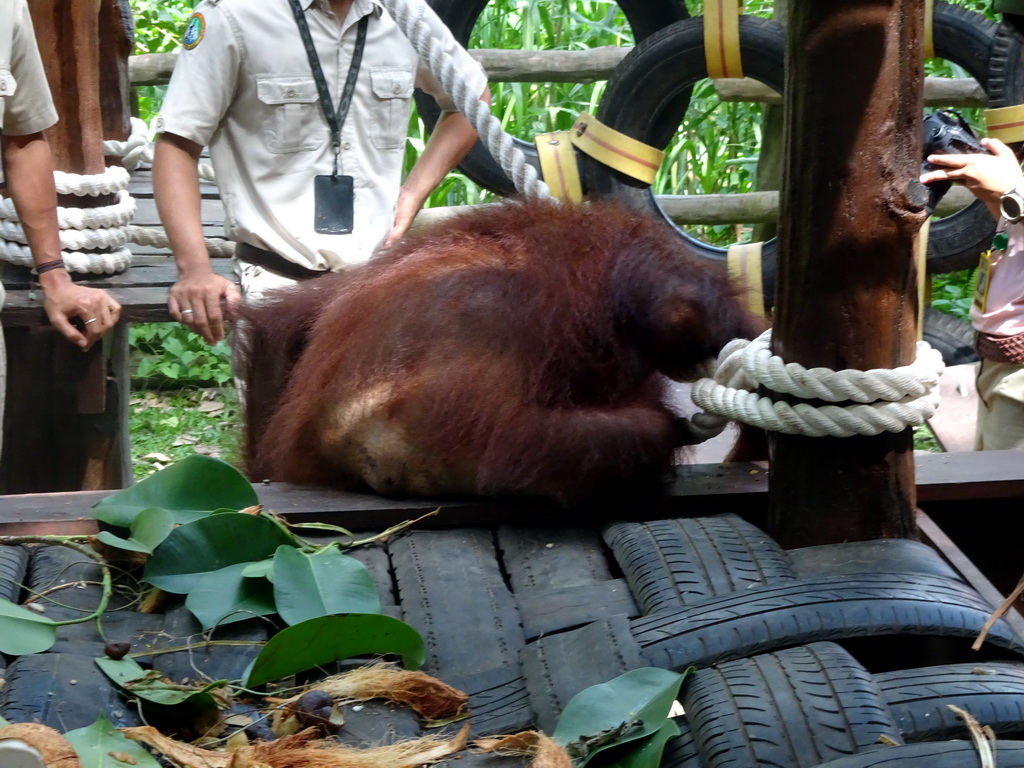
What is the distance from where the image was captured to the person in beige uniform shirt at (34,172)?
2516mm

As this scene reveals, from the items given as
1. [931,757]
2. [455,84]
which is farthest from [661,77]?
[931,757]

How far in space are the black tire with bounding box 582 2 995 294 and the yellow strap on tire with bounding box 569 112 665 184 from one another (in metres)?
0.03

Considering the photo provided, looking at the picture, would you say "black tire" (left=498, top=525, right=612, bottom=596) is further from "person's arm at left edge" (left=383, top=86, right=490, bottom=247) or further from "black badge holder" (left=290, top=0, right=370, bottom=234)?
"person's arm at left edge" (left=383, top=86, right=490, bottom=247)

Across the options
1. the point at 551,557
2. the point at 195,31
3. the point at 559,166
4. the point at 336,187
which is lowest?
the point at 551,557

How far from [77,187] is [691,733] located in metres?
2.55

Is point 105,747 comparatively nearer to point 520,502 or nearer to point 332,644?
point 332,644

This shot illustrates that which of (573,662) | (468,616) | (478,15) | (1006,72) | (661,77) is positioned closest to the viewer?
(573,662)

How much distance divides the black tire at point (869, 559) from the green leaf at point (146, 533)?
893mm

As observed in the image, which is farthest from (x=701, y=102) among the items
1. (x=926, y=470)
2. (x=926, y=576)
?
(x=926, y=576)

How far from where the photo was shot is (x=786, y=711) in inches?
50.2

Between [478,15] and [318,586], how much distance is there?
3.55 m

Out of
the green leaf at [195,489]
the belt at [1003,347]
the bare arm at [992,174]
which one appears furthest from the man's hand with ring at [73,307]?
the belt at [1003,347]

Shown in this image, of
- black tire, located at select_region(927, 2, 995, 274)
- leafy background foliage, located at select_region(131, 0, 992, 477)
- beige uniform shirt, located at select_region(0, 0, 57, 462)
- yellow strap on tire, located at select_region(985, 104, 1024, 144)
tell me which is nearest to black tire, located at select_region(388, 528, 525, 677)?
beige uniform shirt, located at select_region(0, 0, 57, 462)

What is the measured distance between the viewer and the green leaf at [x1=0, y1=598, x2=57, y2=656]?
1.44 m
